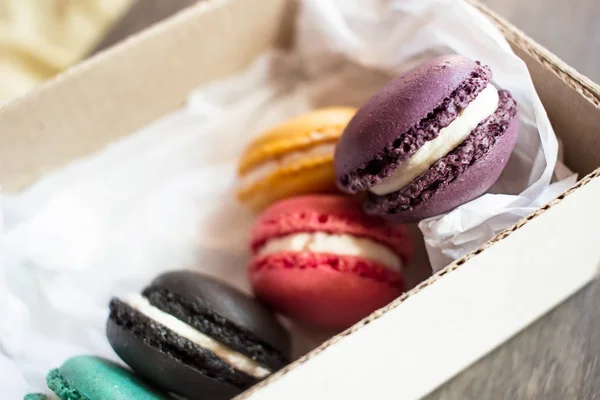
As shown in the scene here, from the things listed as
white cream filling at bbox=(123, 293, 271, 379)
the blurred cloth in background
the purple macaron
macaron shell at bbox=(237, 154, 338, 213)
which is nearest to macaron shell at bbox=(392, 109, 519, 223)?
the purple macaron

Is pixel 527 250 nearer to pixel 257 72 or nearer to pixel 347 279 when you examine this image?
pixel 347 279

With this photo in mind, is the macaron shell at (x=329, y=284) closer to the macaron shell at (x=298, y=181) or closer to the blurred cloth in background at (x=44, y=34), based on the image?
the macaron shell at (x=298, y=181)

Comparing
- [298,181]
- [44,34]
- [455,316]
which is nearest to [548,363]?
[455,316]

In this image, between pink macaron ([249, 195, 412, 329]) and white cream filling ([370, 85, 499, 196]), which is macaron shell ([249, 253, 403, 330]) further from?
white cream filling ([370, 85, 499, 196])

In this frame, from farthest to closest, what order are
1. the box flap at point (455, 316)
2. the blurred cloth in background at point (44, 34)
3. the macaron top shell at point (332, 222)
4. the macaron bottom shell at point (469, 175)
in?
the blurred cloth in background at point (44, 34) < the macaron top shell at point (332, 222) < the macaron bottom shell at point (469, 175) < the box flap at point (455, 316)

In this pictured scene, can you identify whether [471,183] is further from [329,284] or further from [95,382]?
[95,382]

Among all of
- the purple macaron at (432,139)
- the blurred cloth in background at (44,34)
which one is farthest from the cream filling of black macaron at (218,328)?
the blurred cloth in background at (44,34)

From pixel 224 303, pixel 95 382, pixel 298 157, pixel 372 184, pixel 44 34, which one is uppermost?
pixel 44 34
